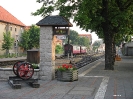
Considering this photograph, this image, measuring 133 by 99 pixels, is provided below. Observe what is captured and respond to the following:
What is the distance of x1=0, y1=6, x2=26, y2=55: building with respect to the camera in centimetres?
6228

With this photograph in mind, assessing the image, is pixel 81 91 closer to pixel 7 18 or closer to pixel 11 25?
pixel 7 18

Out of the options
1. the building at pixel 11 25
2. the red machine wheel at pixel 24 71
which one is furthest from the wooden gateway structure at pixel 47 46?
the building at pixel 11 25

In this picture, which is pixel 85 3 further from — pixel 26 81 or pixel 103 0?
pixel 26 81

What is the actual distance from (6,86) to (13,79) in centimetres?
52

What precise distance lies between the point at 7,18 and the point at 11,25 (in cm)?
225

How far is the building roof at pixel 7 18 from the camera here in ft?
208

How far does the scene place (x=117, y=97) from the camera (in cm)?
967

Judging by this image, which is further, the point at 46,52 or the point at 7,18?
the point at 7,18

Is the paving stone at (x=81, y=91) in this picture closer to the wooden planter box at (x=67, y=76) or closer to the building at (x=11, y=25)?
the wooden planter box at (x=67, y=76)

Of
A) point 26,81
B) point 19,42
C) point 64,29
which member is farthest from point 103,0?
point 19,42

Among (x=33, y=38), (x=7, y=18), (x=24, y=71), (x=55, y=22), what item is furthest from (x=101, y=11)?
(x=33, y=38)

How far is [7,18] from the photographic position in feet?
216

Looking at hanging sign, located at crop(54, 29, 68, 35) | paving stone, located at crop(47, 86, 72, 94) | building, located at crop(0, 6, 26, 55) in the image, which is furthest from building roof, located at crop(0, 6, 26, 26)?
paving stone, located at crop(47, 86, 72, 94)

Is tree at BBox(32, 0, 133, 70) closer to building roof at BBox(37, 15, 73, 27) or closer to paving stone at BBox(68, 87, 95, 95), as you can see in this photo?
building roof at BBox(37, 15, 73, 27)
